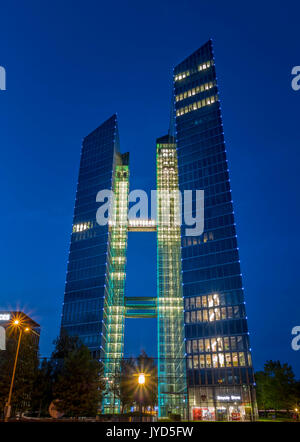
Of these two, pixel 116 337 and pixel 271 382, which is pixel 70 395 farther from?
pixel 116 337

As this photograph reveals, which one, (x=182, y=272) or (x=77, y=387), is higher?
(x=182, y=272)

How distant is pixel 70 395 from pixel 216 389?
42.9 m

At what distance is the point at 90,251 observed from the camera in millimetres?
108188

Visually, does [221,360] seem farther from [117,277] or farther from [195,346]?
[117,277]

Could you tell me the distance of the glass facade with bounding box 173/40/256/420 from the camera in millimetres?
76062

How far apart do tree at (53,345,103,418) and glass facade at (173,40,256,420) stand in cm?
3196

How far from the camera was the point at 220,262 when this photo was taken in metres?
89.2

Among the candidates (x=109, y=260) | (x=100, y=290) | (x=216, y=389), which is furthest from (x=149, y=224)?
(x=216, y=389)

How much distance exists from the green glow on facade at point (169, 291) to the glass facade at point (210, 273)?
7.77 meters

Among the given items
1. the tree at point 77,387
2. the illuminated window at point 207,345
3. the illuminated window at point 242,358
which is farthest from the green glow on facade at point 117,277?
the tree at point 77,387

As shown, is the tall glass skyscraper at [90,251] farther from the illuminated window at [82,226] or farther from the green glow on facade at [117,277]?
the green glow on facade at [117,277]

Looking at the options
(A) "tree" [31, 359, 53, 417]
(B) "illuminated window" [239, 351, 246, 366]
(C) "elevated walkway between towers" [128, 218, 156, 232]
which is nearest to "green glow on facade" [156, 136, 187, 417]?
(C) "elevated walkway between towers" [128, 218, 156, 232]

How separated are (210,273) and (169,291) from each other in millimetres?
25157

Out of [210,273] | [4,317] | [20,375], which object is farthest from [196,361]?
[4,317]
